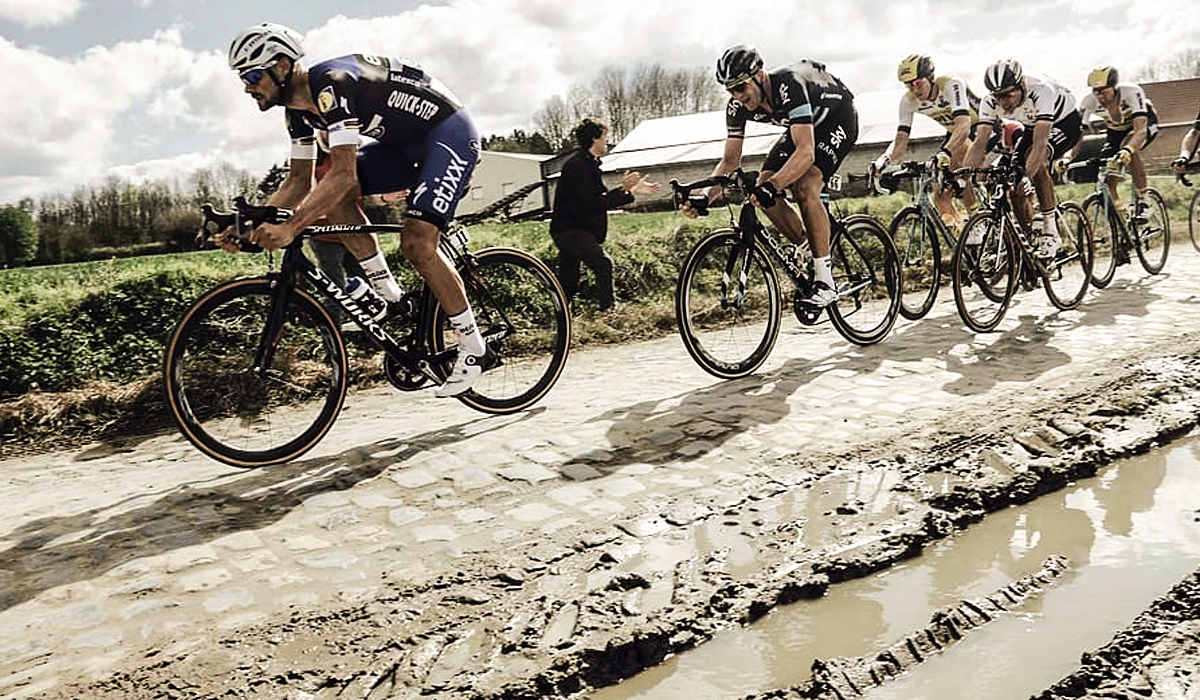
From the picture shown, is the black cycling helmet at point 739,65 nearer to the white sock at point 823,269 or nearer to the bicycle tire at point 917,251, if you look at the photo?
the white sock at point 823,269

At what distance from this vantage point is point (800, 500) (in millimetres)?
4668

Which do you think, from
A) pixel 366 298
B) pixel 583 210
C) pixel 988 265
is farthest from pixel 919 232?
pixel 366 298

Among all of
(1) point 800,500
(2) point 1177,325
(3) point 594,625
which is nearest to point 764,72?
(1) point 800,500

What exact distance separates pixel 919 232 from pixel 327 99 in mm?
6309

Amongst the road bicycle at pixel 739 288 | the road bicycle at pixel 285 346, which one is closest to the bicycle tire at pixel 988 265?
the road bicycle at pixel 739 288

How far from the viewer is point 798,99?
23.0 feet

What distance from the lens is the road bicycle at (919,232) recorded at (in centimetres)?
921

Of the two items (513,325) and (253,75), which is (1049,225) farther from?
(253,75)

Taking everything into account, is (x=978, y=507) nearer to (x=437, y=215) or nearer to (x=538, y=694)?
(x=538, y=694)

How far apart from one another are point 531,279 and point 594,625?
3.50 m

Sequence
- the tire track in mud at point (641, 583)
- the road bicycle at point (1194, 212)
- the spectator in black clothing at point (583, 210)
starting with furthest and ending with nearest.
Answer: the road bicycle at point (1194, 212) → the spectator in black clothing at point (583, 210) → the tire track in mud at point (641, 583)

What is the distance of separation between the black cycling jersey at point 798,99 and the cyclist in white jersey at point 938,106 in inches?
111

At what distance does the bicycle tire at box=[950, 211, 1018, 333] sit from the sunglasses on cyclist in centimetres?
598

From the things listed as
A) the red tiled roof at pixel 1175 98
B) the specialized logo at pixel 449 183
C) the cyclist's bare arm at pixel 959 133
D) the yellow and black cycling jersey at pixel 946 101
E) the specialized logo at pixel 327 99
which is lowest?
the specialized logo at pixel 449 183
